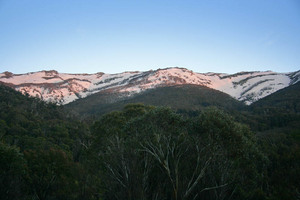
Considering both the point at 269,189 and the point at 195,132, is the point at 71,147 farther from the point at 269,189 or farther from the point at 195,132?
the point at 269,189

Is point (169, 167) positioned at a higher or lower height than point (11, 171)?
higher

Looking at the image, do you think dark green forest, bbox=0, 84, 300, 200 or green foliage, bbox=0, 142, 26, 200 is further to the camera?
green foliage, bbox=0, 142, 26, 200

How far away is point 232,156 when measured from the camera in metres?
19.4

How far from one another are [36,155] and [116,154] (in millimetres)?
15600

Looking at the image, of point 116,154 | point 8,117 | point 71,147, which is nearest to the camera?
point 116,154

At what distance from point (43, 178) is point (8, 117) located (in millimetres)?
64320

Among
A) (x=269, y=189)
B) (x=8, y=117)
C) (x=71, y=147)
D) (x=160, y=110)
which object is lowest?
(x=71, y=147)

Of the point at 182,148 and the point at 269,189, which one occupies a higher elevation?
the point at 182,148

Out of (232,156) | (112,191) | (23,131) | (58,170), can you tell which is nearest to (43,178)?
(58,170)

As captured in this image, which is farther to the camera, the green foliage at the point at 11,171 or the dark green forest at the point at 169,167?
the green foliage at the point at 11,171

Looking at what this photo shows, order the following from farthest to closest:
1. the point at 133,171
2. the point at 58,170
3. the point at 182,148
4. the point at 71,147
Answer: the point at 71,147, the point at 58,170, the point at 182,148, the point at 133,171

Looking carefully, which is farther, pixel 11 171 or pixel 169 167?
pixel 11 171

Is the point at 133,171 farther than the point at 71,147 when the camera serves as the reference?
No

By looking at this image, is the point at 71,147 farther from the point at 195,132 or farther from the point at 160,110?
the point at 195,132
